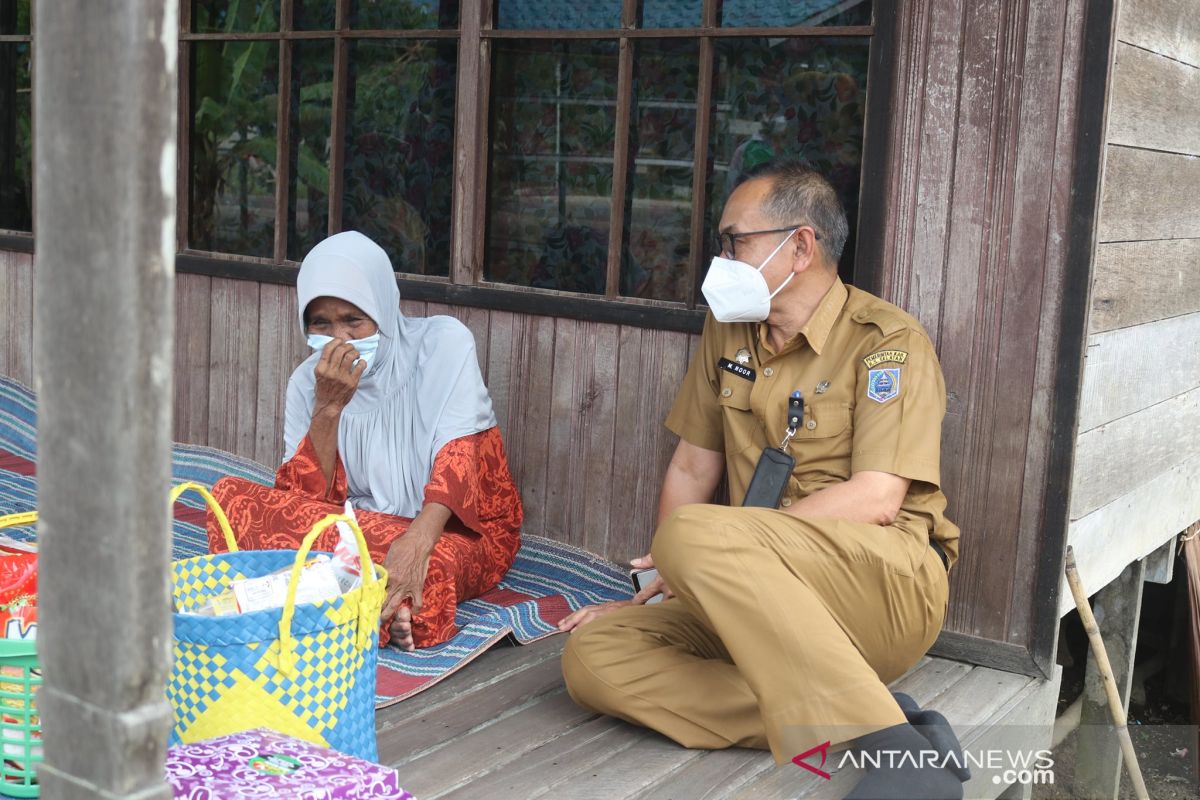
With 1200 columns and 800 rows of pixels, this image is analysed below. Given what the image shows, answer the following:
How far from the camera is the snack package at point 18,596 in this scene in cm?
209

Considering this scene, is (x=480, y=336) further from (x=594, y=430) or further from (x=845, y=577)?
(x=845, y=577)

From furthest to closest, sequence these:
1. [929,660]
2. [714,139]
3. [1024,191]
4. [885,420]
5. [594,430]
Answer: [594,430], [714,139], [929,660], [1024,191], [885,420]

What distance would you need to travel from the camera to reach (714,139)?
344cm

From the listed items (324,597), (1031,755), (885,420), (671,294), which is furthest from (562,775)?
(671,294)

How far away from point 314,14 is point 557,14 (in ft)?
3.11

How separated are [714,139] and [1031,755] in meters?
1.71

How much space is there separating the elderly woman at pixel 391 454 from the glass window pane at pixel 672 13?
947 mm

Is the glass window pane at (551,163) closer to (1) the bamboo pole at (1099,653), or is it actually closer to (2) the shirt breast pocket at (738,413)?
(2) the shirt breast pocket at (738,413)

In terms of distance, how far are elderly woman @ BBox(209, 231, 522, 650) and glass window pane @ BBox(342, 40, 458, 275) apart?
21.4 inches

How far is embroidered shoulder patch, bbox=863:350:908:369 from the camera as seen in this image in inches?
109

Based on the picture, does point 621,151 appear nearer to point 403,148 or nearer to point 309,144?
point 403,148

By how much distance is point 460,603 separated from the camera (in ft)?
11.4

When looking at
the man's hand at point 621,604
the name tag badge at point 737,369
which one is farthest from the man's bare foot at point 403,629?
the name tag badge at point 737,369

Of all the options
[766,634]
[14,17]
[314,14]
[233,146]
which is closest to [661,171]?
[314,14]
